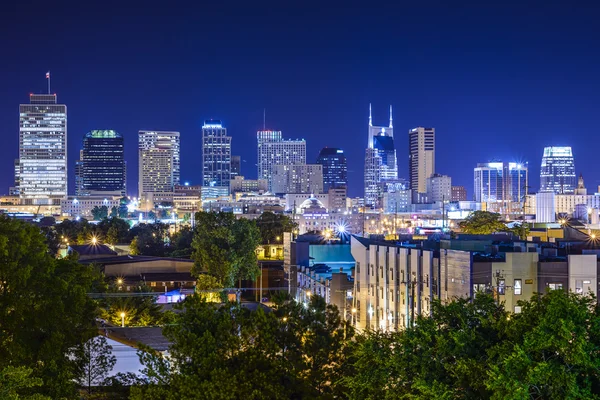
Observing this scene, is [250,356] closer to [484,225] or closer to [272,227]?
[484,225]

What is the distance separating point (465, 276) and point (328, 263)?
33.8m

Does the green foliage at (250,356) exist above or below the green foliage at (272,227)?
below

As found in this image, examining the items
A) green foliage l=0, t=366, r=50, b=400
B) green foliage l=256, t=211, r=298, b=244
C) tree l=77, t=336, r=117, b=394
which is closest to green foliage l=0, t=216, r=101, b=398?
tree l=77, t=336, r=117, b=394

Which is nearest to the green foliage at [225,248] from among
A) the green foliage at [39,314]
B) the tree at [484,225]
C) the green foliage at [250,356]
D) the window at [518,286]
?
the tree at [484,225]

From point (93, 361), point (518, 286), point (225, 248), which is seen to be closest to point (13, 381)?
point (93, 361)

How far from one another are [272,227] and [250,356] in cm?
9890

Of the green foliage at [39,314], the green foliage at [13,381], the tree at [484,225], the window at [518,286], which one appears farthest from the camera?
the tree at [484,225]

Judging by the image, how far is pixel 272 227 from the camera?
124 m

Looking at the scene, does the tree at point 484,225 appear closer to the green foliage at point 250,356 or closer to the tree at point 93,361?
the tree at point 93,361

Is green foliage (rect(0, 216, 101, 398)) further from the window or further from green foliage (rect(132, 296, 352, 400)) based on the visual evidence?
the window

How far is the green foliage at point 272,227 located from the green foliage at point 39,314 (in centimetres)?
8728

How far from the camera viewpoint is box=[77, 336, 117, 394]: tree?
94.9 ft

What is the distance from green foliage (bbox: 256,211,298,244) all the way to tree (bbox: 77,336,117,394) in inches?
3384

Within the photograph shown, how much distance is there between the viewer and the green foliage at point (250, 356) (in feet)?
78.4
